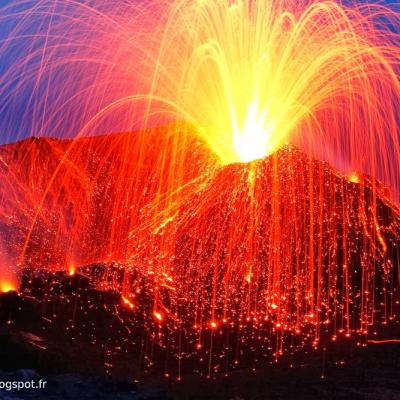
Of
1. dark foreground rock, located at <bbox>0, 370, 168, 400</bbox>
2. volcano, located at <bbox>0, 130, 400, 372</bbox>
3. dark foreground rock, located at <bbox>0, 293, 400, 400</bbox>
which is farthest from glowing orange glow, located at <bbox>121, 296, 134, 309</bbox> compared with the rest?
dark foreground rock, located at <bbox>0, 370, 168, 400</bbox>

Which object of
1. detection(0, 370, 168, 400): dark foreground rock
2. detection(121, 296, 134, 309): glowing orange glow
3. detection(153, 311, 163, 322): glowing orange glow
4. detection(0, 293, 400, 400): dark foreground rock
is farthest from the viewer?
detection(121, 296, 134, 309): glowing orange glow

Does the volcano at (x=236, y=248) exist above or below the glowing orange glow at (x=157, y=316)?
above

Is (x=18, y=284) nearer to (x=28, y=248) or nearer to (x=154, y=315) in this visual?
(x=154, y=315)

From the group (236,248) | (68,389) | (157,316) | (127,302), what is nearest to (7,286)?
(127,302)

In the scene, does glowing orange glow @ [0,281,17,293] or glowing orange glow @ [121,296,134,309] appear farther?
glowing orange glow @ [121,296,134,309]

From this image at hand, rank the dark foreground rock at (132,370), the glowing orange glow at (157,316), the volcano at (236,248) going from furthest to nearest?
the volcano at (236,248) → the glowing orange glow at (157,316) → the dark foreground rock at (132,370)

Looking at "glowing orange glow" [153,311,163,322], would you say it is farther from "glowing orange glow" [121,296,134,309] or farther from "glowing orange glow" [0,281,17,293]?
"glowing orange glow" [0,281,17,293]

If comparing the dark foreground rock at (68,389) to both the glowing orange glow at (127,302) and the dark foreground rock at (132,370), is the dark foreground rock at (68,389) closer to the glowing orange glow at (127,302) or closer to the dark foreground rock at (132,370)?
the dark foreground rock at (132,370)

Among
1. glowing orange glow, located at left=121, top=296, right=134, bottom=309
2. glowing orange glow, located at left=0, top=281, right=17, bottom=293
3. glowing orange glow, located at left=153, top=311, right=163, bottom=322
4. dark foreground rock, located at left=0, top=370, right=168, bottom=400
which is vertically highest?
glowing orange glow, located at left=0, top=281, right=17, bottom=293

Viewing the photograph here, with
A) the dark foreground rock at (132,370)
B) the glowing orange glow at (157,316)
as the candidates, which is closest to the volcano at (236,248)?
the glowing orange glow at (157,316)

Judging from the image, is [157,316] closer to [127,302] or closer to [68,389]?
[127,302]

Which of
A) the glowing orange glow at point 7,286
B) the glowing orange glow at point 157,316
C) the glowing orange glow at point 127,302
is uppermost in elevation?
the glowing orange glow at point 7,286
